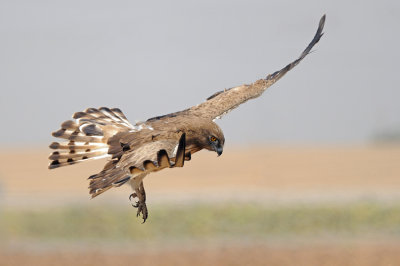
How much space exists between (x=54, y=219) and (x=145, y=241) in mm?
3365

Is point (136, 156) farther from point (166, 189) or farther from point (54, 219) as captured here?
point (166, 189)

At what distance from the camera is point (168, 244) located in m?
20.3

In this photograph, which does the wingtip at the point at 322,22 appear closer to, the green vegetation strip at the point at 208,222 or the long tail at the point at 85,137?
the long tail at the point at 85,137

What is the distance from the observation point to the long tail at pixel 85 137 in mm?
9094

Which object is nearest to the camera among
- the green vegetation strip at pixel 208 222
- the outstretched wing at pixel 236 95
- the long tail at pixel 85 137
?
the long tail at pixel 85 137

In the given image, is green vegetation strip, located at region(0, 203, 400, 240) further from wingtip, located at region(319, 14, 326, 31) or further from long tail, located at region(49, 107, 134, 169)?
long tail, located at region(49, 107, 134, 169)

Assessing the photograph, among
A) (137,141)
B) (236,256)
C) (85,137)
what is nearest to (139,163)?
(137,141)

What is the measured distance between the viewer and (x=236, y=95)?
36.6ft

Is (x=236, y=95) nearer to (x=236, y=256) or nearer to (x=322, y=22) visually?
(x=322, y=22)

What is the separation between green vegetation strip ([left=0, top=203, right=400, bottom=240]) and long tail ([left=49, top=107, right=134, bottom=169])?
11.8m

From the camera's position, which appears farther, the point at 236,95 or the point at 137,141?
the point at 236,95

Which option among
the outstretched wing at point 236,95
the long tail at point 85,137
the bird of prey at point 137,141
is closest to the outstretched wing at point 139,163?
the bird of prey at point 137,141

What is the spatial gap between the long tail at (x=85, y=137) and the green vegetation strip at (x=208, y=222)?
38.6 ft

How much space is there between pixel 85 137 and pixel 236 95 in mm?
2685
